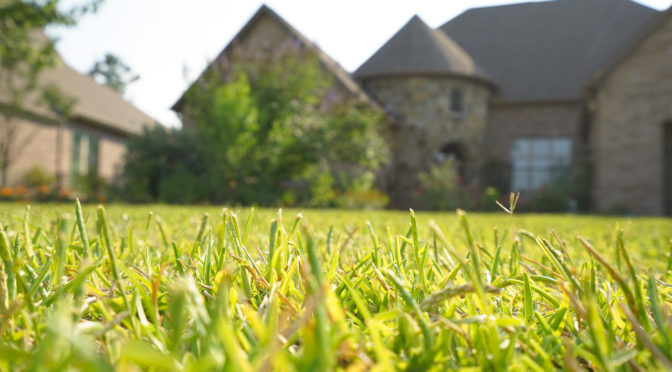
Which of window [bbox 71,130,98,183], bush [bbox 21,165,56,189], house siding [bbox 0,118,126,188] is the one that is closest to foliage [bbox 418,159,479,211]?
house siding [bbox 0,118,126,188]

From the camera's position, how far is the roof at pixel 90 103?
1867 centimetres

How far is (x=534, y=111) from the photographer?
2059cm

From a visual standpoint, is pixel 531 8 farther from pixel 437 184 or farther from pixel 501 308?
pixel 437 184

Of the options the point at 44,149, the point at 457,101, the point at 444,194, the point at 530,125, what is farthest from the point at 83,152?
the point at 530,125

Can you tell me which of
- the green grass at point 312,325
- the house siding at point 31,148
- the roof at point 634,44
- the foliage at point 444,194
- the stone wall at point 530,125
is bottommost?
the green grass at point 312,325

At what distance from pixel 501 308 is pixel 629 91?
621 inches

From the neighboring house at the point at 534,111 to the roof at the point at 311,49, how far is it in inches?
2.2

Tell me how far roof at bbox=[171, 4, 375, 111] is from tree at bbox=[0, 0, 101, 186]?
3301 millimetres

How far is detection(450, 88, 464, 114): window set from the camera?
19.1m

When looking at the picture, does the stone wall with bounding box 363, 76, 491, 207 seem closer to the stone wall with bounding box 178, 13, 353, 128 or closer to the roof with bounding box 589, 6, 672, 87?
the stone wall with bounding box 178, 13, 353, 128

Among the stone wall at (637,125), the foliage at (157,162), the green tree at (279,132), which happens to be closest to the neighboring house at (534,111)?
the stone wall at (637,125)

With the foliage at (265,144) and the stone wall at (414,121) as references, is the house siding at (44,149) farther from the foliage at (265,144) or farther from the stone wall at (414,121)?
the stone wall at (414,121)

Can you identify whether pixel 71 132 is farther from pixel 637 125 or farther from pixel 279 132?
pixel 637 125

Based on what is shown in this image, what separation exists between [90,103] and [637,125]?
2019 cm
